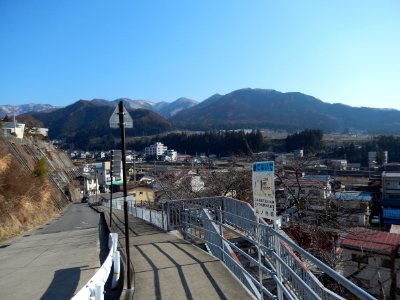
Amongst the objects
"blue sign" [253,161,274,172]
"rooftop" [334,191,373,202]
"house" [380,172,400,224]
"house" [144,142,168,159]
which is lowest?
"house" [380,172,400,224]

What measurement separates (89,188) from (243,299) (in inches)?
2894

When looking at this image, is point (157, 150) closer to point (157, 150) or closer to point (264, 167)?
point (157, 150)

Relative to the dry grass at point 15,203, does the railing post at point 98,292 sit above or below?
above

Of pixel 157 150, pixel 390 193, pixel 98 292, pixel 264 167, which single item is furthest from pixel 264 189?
pixel 157 150

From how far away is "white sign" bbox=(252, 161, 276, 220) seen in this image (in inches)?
174

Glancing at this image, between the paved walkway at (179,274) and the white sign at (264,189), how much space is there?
1.36 metres

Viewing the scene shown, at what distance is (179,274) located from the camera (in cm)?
623

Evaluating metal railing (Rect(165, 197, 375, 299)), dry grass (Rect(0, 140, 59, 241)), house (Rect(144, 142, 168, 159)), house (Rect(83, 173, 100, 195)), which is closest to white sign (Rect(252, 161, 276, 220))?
metal railing (Rect(165, 197, 375, 299))

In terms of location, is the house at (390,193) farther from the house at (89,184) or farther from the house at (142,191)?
the house at (89,184)

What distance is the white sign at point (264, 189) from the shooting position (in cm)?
442

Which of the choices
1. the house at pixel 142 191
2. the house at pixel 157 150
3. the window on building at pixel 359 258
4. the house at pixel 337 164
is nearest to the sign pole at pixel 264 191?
the window on building at pixel 359 258

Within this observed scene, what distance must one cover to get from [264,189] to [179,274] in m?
2.73

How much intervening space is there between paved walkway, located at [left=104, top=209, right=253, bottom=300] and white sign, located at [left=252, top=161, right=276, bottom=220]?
136cm

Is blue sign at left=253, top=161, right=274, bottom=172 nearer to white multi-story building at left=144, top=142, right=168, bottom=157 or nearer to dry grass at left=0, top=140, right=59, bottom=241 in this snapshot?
dry grass at left=0, top=140, right=59, bottom=241
